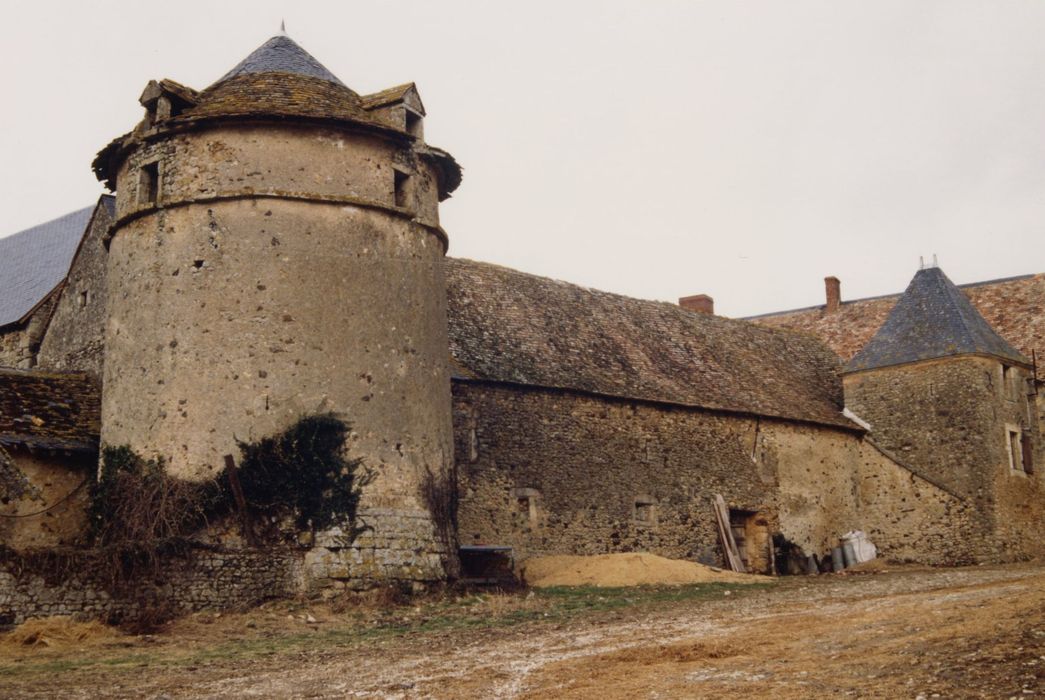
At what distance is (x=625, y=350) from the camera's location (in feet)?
90.0

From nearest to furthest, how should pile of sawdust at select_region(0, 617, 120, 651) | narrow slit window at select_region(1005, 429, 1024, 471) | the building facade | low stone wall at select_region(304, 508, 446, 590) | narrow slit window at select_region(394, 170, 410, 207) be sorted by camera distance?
pile of sawdust at select_region(0, 617, 120, 651) < low stone wall at select_region(304, 508, 446, 590) < the building facade < narrow slit window at select_region(394, 170, 410, 207) < narrow slit window at select_region(1005, 429, 1024, 471)

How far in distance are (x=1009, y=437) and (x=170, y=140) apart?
20708mm


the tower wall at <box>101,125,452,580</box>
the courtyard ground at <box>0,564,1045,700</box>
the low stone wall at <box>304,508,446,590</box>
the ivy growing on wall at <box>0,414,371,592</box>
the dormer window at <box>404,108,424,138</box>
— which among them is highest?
the dormer window at <box>404,108,424,138</box>

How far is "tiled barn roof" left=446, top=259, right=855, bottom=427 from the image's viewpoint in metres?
24.3

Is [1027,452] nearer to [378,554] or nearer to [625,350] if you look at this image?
[625,350]

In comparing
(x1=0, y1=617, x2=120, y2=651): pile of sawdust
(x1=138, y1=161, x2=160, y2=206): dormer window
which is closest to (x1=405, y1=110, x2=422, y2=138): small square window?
(x1=138, y1=161, x2=160, y2=206): dormer window

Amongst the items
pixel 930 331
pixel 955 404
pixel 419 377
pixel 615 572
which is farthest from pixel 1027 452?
pixel 419 377

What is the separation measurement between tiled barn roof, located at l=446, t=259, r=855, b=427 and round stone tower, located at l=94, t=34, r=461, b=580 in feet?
15.4

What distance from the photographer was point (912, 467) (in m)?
29.1

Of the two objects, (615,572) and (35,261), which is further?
(35,261)

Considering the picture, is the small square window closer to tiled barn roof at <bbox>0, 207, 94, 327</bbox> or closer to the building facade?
the building facade

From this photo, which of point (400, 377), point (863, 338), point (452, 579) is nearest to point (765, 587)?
point (452, 579)

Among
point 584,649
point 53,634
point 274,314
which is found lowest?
point 584,649

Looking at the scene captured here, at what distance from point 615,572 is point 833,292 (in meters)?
17.9
